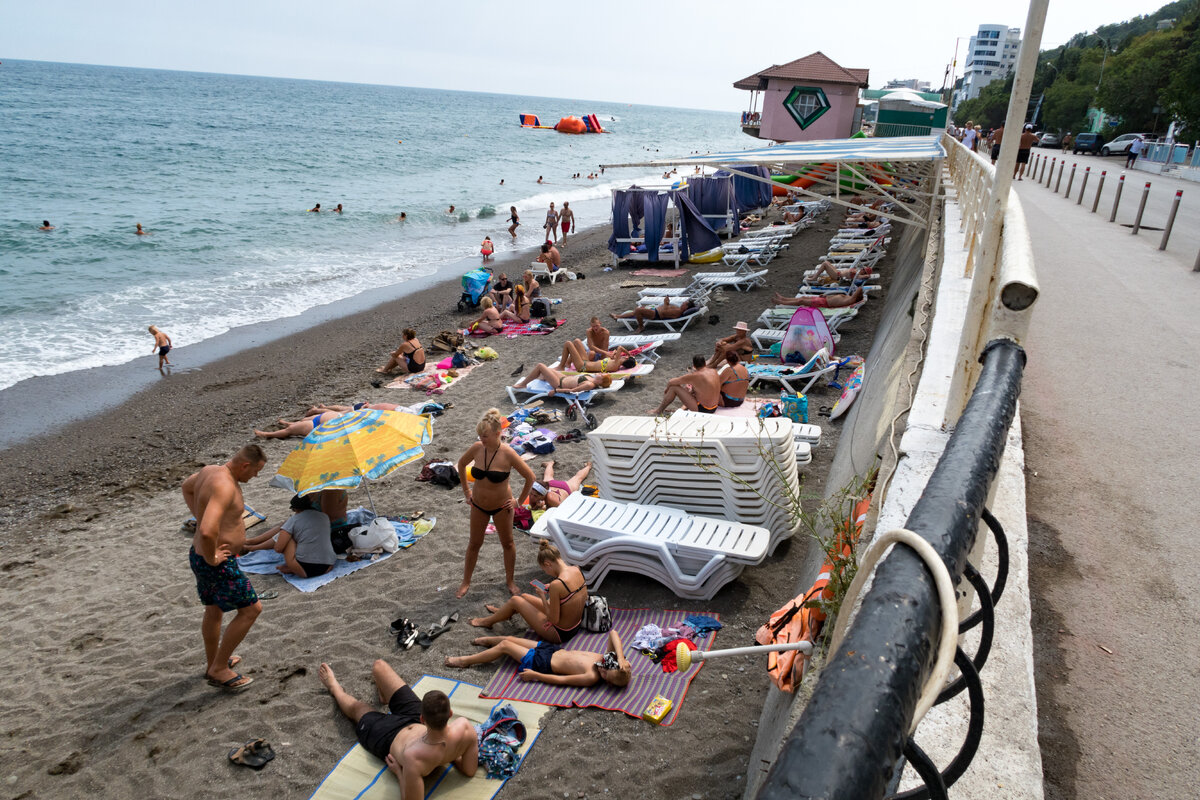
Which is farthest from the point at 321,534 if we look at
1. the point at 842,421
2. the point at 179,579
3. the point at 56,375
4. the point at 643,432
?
the point at 56,375

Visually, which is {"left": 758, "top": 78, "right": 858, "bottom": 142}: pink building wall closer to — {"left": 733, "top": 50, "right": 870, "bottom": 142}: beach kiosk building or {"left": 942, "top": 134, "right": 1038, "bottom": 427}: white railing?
{"left": 733, "top": 50, "right": 870, "bottom": 142}: beach kiosk building

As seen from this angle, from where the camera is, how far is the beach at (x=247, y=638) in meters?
3.98

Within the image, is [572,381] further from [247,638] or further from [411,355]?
[247,638]

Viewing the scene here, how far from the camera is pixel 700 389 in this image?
752cm

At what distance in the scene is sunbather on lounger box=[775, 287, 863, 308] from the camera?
37.3 ft

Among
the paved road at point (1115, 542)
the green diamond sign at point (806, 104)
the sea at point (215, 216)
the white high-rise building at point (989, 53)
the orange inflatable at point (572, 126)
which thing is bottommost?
the sea at point (215, 216)

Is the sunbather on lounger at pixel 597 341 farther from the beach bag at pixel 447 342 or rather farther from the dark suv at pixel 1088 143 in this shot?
the dark suv at pixel 1088 143

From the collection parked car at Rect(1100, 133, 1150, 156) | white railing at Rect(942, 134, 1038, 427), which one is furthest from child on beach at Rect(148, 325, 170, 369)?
parked car at Rect(1100, 133, 1150, 156)

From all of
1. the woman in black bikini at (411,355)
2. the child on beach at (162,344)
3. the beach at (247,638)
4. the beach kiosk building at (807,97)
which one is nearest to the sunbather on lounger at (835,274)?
the beach at (247,638)

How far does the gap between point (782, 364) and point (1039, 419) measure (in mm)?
4693

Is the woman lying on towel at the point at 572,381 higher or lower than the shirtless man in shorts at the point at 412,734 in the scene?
→ lower

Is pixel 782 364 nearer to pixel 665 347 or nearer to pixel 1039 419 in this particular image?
pixel 665 347

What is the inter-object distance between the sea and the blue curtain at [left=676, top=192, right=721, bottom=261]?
5.73m

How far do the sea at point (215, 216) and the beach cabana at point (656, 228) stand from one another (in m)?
4.67
